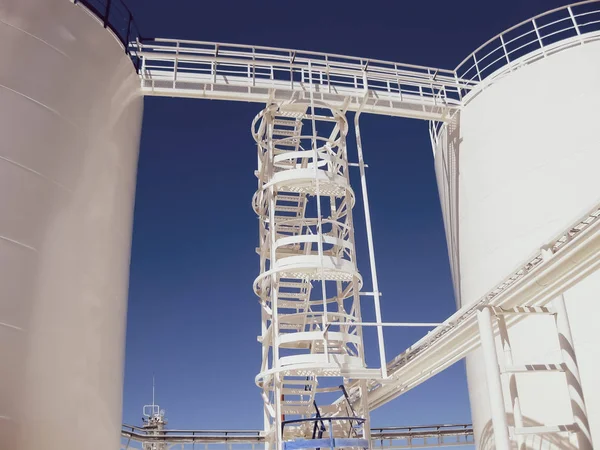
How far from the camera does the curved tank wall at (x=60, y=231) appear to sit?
10.8m

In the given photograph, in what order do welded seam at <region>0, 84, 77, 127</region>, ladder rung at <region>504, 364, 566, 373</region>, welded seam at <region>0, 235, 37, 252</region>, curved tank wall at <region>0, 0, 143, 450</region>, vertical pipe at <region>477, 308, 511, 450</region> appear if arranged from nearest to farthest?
vertical pipe at <region>477, 308, 511, 450</region> < ladder rung at <region>504, 364, 566, 373</region> < curved tank wall at <region>0, 0, 143, 450</region> < welded seam at <region>0, 235, 37, 252</region> < welded seam at <region>0, 84, 77, 127</region>

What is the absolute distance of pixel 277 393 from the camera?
14664 mm

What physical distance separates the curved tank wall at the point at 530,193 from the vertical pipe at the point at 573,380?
271 cm

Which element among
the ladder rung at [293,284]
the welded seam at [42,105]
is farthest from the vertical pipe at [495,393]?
the welded seam at [42,105]

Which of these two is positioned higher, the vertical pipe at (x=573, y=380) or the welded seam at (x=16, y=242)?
the welded seam at (x=16, y=242)

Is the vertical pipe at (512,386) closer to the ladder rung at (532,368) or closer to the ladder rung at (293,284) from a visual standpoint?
the ladder rung at (532,368)

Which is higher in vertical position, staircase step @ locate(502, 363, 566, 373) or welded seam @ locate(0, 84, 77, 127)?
welded seam @ locate(0, 84, 77, 127)

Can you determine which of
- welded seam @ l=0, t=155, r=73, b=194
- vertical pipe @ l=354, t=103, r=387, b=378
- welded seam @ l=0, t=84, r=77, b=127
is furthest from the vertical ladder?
welded seam @ l=0, t=84, r=77, b=127

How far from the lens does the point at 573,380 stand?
10719 mm

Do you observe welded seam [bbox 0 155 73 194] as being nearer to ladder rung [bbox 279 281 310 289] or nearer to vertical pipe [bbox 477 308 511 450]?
ladder rung [bbox 279 281 310 289]

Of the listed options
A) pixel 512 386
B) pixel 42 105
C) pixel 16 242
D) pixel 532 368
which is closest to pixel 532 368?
pixel 532 368

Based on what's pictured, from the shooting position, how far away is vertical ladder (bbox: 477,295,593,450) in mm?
9945

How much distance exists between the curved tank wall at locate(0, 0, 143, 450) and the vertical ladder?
24.4 ft

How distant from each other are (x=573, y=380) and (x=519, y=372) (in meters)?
1.01
